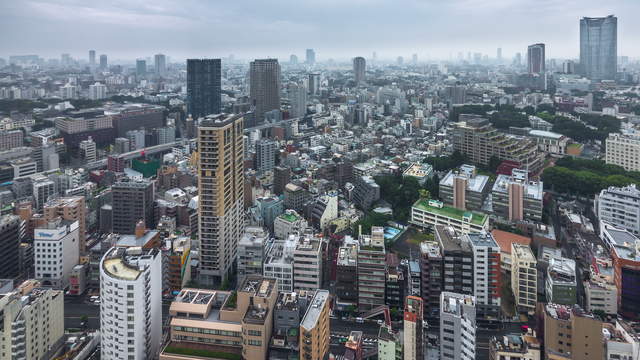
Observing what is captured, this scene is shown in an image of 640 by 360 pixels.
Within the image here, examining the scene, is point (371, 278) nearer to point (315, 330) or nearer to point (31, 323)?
point (315, 330)

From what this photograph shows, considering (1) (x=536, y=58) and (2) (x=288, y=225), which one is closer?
(2) (x=288, y=225)

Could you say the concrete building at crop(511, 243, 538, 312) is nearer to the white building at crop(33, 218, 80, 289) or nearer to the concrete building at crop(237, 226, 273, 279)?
the concrete building at crop(237, 226, 273, 279)

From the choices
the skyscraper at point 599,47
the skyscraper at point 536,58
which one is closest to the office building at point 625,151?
the skyscraper at point 599,47

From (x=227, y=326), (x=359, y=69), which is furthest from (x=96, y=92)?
(x=227, y=326)

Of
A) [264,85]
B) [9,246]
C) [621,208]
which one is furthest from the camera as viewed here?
[264,85]

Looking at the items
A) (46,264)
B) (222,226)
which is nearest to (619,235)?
(222,226)

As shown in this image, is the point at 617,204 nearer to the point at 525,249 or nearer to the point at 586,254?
the point at 586,254
